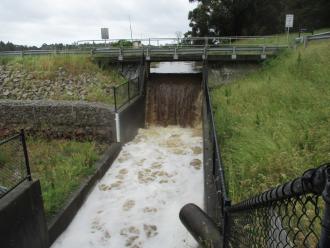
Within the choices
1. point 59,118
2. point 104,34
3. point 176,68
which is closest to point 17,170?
point 59,118

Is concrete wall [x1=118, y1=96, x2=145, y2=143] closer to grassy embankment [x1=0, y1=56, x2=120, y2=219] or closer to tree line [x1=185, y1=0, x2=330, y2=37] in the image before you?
grassy embankment [x1=0, y1=56, x2=120, y2=219]

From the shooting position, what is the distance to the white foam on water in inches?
221

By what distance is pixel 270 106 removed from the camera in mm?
7918

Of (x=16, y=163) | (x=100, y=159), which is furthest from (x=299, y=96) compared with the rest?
(x=16, y=163)

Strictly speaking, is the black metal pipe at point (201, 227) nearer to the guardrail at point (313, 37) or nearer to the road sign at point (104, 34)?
the guardrail at point (313, 37)

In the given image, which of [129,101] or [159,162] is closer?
[159,162]

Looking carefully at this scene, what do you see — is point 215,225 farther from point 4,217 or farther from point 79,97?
point 79,97

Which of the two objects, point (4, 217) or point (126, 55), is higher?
point (126, 55)

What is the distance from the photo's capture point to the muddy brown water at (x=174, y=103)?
13711 millimetres

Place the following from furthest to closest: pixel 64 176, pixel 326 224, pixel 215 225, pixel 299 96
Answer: pixel 299 96 < pixel 64 176 < pixel 215 225 < pixel 326 224

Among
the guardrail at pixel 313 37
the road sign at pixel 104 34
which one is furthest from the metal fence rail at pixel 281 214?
the road sign at pixel 104 34

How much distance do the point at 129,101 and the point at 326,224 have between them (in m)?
11.1

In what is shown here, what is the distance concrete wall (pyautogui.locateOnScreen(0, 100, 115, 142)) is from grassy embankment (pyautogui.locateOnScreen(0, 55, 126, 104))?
5.52 feet

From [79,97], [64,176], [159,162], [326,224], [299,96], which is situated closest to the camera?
[326,224]
